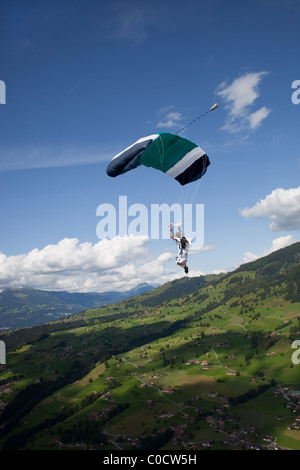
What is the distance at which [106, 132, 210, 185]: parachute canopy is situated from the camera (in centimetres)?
2769

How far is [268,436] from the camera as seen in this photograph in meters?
102

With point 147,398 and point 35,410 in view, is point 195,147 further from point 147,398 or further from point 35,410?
point 35,410

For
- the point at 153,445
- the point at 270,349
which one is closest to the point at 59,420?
the point at 153,445

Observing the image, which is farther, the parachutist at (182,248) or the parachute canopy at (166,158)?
the parachute canopy at (166,158)

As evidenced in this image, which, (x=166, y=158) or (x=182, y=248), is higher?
(x=166, y=158)

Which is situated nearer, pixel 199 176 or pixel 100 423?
pixel 199 176

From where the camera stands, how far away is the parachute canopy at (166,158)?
2769 cm

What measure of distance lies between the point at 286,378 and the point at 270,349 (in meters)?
34.7

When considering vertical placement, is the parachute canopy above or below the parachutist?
above

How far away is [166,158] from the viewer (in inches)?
1184

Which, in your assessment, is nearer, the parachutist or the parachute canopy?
the parachutist

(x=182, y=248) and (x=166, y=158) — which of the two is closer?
(x=182, y=248)

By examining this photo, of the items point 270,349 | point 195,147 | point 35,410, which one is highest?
point 195,147

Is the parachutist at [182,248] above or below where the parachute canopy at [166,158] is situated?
below
